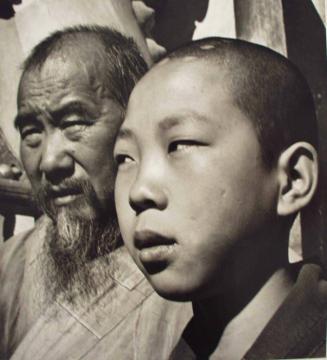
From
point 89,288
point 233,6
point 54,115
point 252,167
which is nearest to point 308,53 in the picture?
point 233,6

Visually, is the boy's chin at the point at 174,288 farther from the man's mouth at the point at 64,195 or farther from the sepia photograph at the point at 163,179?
the man's mouth at the point at 64,195

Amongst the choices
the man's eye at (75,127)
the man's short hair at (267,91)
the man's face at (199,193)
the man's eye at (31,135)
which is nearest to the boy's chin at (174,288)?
the man's face at (199,193)

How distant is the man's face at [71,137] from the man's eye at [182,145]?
533 mm

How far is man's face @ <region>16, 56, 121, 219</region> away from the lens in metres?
3.89

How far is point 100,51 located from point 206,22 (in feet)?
1.75

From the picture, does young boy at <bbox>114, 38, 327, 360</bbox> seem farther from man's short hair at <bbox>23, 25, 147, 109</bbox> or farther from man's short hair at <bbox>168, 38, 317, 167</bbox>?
man's short hair at <bbox>23, 25, 147, 109</bbox>

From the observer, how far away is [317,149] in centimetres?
353

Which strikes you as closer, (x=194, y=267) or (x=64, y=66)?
(x=194, y=267)

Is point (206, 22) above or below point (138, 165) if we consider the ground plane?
above

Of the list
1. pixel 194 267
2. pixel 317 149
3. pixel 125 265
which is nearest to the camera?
pixel 194 267

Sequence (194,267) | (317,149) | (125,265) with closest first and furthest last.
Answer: (194,267)
(317,149)
(125,265)

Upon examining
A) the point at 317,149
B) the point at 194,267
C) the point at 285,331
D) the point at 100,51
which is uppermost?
the point at 100,51

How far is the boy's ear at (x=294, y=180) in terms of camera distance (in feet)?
11.0

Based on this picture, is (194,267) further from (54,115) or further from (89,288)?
(54,115)
